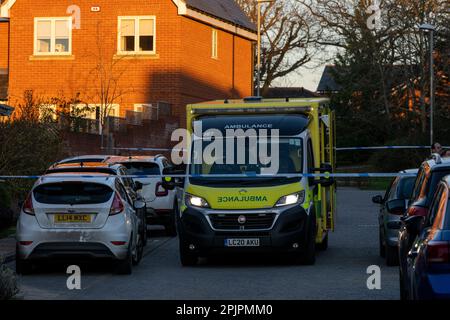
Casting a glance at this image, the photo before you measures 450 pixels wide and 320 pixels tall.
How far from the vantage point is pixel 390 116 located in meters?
61.8

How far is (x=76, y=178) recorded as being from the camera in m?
16.0

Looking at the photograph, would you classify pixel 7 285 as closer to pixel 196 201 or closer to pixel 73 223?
pixel 73 223

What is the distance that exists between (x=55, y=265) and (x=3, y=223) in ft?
22.4

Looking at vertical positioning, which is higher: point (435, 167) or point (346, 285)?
point (435, 167)

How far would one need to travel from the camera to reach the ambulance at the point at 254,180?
17.2 meters

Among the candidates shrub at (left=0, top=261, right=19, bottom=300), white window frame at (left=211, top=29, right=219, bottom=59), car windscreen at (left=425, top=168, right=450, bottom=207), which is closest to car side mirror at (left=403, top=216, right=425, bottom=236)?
car windscreen at (left=425, top=168, right=450, bottom=207)

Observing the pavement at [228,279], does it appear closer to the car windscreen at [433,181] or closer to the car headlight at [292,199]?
the car headlight at [292,199]

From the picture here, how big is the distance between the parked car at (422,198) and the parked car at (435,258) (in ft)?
6.06

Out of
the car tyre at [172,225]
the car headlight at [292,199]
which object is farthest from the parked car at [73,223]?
the car tyre at [172,225]

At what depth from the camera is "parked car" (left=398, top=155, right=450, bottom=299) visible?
37.9 feet

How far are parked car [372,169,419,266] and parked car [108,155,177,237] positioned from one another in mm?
6175

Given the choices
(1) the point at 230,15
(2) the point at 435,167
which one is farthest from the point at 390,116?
(2) the point at 435,167
